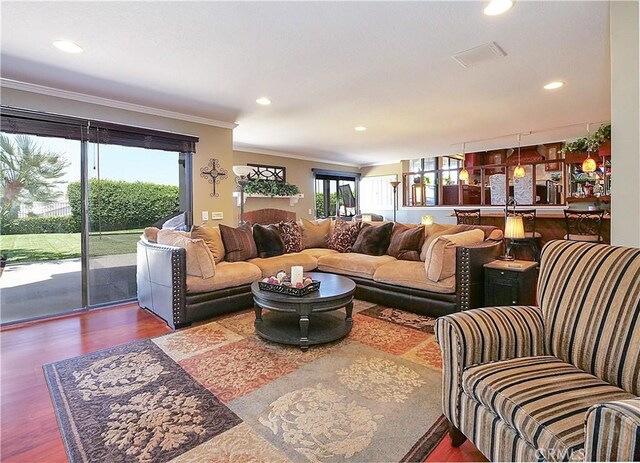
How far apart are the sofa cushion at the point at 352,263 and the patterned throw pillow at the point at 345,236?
0.88 ft

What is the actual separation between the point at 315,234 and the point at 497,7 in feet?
12.1

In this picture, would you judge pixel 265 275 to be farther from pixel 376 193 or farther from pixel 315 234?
pixel 376 193

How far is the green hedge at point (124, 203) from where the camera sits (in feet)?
13.1

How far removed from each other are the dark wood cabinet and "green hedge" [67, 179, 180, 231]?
4156 mm

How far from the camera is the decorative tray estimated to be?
2805 mm

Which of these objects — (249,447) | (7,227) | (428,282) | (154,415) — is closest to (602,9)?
(428,282)

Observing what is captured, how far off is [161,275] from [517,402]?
3.20m

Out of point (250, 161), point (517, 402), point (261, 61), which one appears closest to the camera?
point (517, 402)

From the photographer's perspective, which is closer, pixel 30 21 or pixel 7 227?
pixel 30 21

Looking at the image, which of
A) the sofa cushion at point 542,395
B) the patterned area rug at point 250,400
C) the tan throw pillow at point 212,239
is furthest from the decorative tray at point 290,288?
the sofa cushion at point 542,395

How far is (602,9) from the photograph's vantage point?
7.22 ft

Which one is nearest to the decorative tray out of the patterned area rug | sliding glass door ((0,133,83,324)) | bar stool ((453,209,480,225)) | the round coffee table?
the round coffee table

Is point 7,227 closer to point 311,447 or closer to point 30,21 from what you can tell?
point 30,21

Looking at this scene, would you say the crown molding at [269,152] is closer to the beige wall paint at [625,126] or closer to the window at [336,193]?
the window at [336,193]
